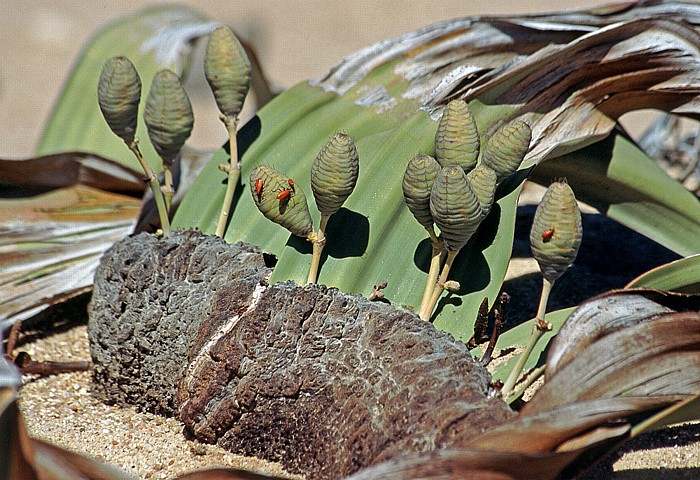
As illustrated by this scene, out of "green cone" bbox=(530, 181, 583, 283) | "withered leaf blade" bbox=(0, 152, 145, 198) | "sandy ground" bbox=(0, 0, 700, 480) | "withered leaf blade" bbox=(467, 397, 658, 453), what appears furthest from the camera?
"withered leaf blade" bbox=(0, 152, 145, 198)

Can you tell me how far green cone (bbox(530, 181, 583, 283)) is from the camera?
0.72 metres

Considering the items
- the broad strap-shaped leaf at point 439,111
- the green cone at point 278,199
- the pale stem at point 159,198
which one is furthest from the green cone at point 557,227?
the pale stem at point 159,198

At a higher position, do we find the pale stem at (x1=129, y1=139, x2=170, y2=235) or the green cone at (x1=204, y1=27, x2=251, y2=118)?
the green cone at (x1=204, y1=27, x2=251, y2=118)

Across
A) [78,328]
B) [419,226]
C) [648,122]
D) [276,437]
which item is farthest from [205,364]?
[648,122]

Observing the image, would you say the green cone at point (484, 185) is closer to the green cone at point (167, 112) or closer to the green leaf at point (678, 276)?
the green leaf at point (678, 276)

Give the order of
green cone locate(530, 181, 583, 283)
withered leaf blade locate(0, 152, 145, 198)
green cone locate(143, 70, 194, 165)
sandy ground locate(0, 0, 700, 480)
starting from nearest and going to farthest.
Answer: green cone locate(530, 181, 583, 283) < sandy ground locate(0, 0, 700, 480) < green cone locate(143, 70, 194, 165) < withered leaf blade locate(0, 152, 145, 198)

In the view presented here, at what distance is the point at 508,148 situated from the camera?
0.83m

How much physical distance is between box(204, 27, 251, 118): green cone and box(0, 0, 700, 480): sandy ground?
0.43 metres

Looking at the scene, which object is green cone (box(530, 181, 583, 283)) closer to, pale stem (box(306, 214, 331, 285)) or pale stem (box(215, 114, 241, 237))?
pale stem (box(306, 214, 331, 285))

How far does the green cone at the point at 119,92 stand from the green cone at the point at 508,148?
0.45 m

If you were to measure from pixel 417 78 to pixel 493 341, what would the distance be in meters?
0.48

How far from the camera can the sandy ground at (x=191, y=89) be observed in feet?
2.72

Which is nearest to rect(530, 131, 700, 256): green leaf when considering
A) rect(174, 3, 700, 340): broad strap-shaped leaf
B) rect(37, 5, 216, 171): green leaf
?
rect(174, 3, 700, 340): broad strap-shaped leaf

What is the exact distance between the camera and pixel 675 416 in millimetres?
699
